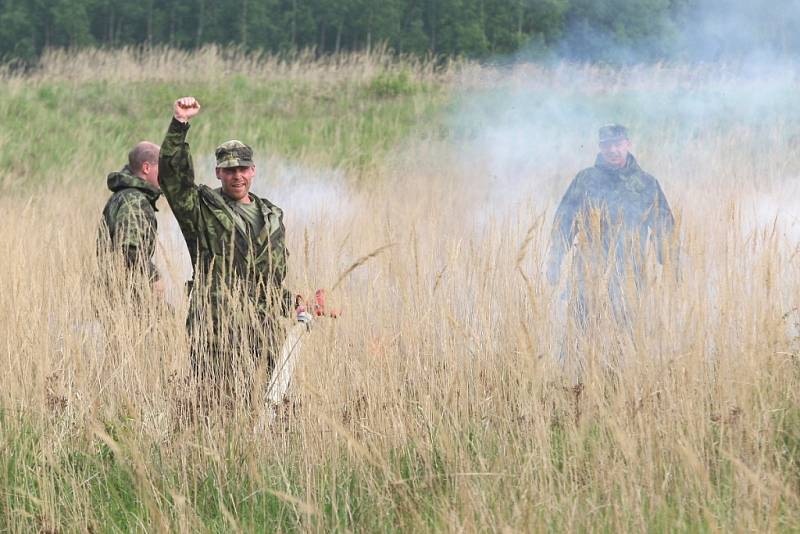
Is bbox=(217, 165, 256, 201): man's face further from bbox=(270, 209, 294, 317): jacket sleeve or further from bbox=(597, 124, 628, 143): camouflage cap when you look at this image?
bbox=(597, 124, 628, 143): camouflage cap

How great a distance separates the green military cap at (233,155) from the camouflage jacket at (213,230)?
151mm

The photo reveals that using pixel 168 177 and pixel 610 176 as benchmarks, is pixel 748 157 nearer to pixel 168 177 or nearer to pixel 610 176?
pixel 610 176

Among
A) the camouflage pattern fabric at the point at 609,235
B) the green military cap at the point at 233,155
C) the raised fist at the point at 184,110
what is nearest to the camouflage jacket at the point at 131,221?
the green military cap at the point at 233,155

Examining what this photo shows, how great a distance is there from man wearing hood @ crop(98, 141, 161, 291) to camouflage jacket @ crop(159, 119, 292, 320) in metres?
0.63

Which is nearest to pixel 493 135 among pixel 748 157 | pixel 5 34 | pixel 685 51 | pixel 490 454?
pixel 748 157

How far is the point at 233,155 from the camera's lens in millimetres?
4918

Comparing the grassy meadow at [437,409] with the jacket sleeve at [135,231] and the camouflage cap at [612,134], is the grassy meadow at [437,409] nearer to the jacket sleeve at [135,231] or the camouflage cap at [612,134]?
the jacket sleeve at [135,231]

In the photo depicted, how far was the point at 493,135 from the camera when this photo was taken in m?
14.1

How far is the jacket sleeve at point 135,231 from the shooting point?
18.6 feet

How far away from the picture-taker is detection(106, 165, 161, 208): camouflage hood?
5953 millimetres

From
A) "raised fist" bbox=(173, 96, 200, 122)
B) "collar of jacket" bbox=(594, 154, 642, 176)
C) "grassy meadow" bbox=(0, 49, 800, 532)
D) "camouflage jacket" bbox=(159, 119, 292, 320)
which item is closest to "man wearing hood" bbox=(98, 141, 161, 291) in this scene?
"grassy meadow" bbox=(0, 49, 800, 532)

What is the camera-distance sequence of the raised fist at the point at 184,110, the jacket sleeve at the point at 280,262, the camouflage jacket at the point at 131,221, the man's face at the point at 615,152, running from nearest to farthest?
the raised fist at the point at 184,110, the jacket sleeve at the point at 280,262, the camouflage jacket at the point at 131,221, the man's face at the point at 615,152

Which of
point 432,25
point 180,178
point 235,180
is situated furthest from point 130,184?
point 432,25

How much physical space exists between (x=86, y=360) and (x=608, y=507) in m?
2.46
